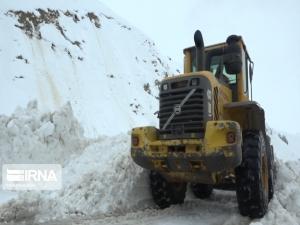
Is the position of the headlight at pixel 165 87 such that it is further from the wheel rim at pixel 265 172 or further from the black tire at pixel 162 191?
the wheel rim at pixel 265 172

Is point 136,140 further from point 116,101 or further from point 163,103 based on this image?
point 116,101

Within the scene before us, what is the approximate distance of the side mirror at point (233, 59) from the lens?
736 cm

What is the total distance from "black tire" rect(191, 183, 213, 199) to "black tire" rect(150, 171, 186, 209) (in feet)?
4.10

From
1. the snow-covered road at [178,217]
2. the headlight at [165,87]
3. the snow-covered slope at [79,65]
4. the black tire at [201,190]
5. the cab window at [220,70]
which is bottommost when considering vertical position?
the snow-covered road at [178,217]

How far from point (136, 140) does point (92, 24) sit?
36.1 meters

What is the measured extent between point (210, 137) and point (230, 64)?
1.73 meters

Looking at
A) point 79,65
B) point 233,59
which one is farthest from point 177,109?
point 79,65

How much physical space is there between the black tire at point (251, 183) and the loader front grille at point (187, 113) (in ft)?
2.57

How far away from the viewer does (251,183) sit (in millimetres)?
6445

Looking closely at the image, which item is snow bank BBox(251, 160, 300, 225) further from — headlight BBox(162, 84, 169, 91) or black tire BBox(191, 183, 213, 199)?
headlight BBox(162, 84, 169, 91)

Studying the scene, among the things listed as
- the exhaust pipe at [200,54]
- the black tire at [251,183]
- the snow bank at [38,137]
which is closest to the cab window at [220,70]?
the exhaust pipe at [200,54]

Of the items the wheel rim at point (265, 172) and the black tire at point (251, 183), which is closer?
the black tire at point (251, 183)

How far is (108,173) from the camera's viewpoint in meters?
8.39

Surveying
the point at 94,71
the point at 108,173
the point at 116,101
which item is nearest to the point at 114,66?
the point at 94,71
